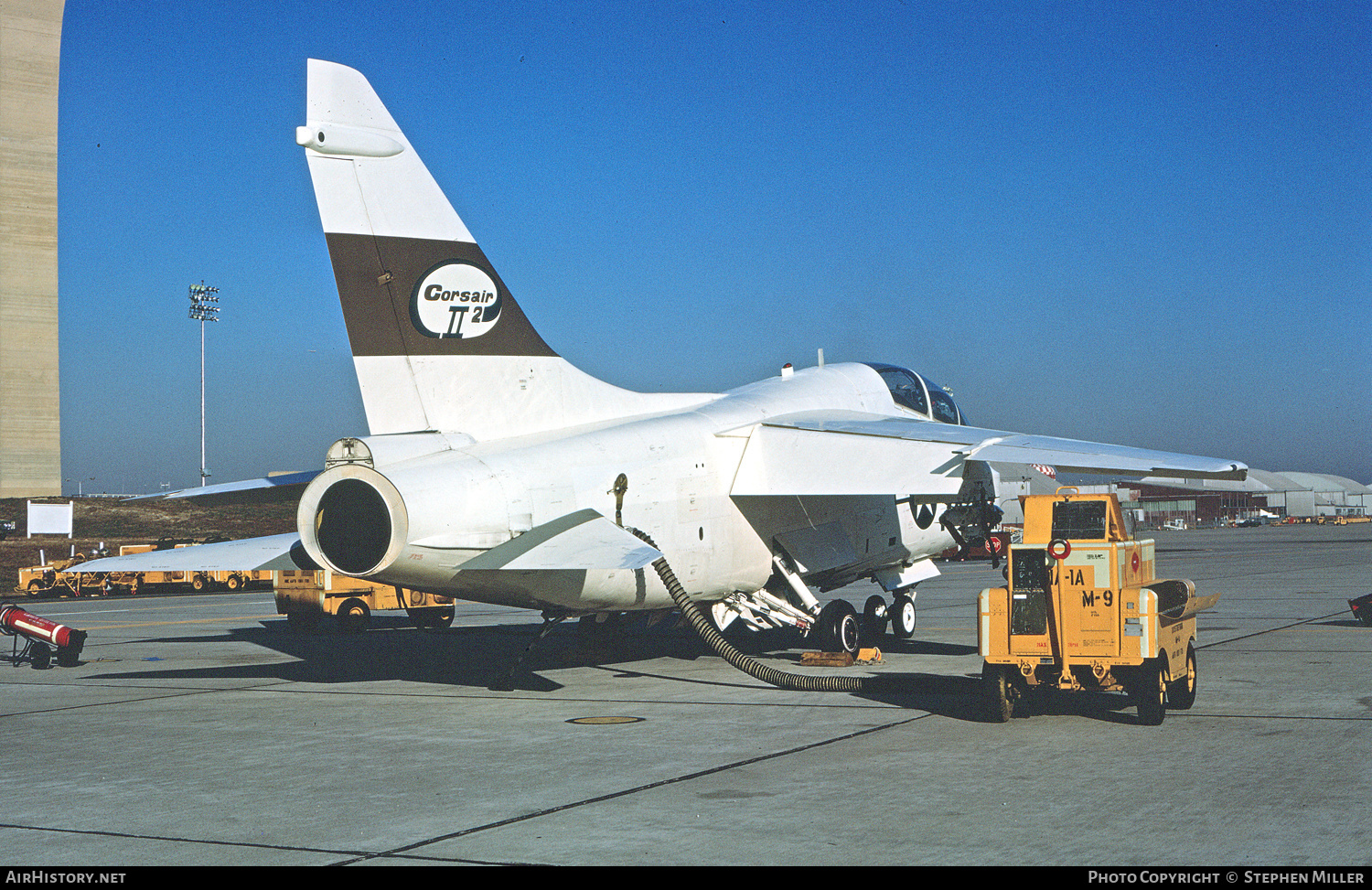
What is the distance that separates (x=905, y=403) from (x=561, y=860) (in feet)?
47.0

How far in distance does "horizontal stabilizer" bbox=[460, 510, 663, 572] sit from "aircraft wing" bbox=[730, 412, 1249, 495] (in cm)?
361

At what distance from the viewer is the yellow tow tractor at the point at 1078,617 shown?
11.0 meters

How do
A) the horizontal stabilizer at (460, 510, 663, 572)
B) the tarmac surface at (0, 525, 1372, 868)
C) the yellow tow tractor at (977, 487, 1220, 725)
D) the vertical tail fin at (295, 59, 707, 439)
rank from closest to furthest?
the tarmac surface at (0, 525, 1372, 868) < the yellow tow tractor at (977, 487, 1220, 725) < the horizontal stabilizer at (460, 510, 663, 572) < the vertical tail fin at (295, 59, 707, 439)

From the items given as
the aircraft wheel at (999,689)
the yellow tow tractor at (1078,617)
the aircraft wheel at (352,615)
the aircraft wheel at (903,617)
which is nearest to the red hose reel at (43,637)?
the aircraft wheel at (352,615)

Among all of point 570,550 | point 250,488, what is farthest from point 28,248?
point 570,550

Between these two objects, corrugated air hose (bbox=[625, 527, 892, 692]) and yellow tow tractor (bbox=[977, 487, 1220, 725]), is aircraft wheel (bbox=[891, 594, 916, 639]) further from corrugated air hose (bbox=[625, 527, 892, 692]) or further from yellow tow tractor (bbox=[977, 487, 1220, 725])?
yellow tow tractor (bbox=[977, 487, 1220, 725])

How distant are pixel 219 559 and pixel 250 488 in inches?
88.2

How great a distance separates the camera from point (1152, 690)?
11172 millimetres

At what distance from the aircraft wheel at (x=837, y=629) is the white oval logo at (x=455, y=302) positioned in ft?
21.1

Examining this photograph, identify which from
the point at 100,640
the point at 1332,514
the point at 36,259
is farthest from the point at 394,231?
the point at 1332,514

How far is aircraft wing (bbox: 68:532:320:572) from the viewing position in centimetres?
1374

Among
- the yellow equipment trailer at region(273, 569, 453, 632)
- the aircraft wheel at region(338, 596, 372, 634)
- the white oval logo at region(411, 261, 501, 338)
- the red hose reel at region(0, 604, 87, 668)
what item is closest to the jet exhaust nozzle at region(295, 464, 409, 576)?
the white oval logo at region(411, 261, 501, 338)

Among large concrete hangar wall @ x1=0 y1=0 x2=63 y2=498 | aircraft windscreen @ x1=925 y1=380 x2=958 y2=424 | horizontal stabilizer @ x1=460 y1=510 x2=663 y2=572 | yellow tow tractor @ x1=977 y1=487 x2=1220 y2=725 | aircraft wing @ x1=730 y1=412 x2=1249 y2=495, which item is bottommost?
yellow tow tractor @ x1=977 y1=487 x2=1220 y2=725

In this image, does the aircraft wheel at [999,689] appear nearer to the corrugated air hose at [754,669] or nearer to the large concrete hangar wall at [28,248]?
the corrugated air hose at [754,669]
